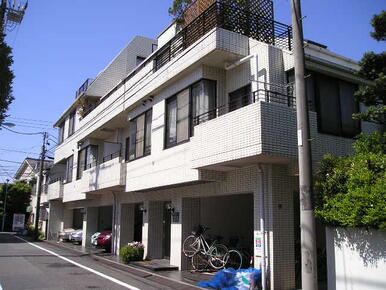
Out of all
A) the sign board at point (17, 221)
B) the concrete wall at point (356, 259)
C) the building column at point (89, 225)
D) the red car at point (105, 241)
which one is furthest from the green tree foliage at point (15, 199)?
the concrete wall at point (356, 259)

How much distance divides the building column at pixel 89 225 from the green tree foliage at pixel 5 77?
11473 mm

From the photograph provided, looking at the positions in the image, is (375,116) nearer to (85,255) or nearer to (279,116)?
(279,116)

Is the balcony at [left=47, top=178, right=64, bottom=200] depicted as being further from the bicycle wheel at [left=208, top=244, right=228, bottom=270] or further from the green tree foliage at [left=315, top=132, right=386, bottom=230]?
the green tree foliage at [left=315, top=132, right=386, bottom=230]

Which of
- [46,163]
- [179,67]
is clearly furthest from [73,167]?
[46,163]

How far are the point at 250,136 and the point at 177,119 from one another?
4.59 metres

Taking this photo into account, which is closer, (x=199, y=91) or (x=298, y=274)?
(x=298, y=274)

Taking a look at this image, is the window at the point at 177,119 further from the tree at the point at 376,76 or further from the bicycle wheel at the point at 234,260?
the tree at the point at 376,76

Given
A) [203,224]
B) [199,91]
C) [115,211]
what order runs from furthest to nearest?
[115,211] → [203,224] → [199,91]

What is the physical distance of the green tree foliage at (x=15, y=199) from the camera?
53812mm

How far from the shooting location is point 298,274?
1168cm

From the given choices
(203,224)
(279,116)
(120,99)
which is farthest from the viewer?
(120,99)

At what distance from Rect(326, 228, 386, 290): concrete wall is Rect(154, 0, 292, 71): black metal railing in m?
6.99

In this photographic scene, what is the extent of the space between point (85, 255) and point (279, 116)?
47.3ft

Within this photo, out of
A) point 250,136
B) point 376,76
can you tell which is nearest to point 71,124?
point 250,136
